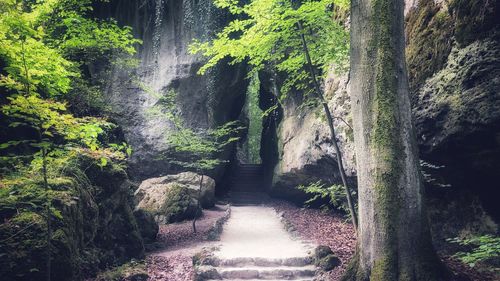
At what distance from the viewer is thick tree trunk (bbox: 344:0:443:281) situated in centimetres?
438

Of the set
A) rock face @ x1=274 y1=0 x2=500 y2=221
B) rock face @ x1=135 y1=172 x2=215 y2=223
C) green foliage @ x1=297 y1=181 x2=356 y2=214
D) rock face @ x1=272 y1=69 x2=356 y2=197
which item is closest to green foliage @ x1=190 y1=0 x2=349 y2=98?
rock face @ x1=272 y1=69 x2=356 y2=197

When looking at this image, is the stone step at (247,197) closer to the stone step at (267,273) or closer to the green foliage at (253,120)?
the green foliage at (253,120)

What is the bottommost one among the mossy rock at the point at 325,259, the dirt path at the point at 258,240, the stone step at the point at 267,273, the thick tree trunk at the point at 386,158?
the stone step at the point at 267,273

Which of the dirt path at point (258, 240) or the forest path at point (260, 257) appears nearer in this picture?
the forest path at point (260, 257)

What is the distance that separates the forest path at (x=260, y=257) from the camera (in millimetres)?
7035

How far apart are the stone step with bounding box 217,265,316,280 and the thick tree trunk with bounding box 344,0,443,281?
225 centimetres

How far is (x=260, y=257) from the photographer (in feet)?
24.9

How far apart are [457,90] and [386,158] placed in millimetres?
2477

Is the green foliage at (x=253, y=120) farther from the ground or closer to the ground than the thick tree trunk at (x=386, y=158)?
farther from the ground

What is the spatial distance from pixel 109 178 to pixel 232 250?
3624 millimetres

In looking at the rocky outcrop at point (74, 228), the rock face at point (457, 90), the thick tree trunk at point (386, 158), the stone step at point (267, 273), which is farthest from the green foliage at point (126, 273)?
the rock face at point (457, 90)

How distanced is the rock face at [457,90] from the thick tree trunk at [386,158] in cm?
157

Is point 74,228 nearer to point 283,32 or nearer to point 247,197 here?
point 283,32

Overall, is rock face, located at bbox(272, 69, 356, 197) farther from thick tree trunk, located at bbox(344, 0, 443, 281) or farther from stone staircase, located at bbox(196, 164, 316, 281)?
stone staircase, located at bbox(196, 164, 316, 281)
